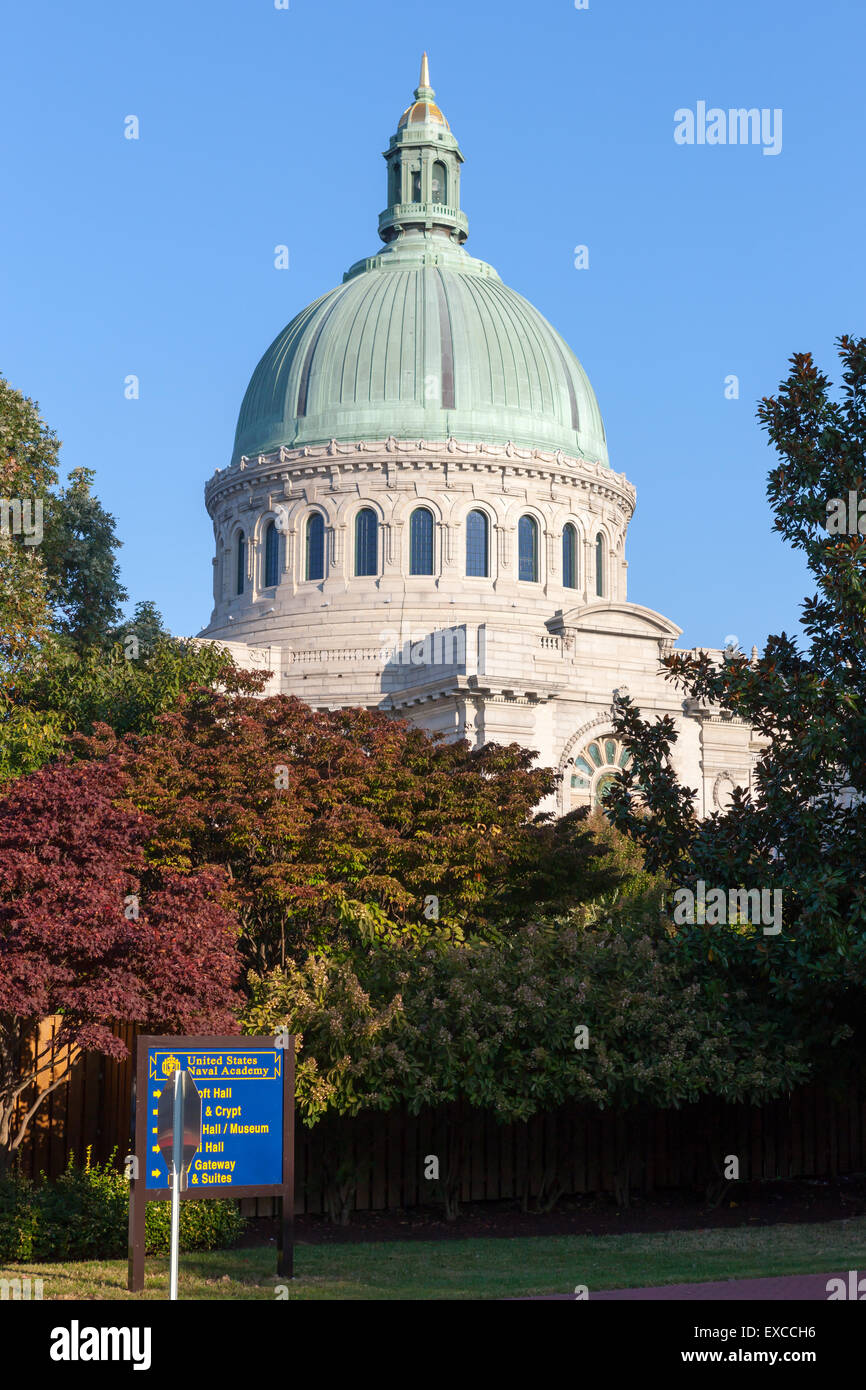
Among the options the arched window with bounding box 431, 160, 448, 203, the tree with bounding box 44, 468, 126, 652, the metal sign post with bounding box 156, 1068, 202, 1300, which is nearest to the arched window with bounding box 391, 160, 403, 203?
the arched window with bounding box 431, 160, 448, 203

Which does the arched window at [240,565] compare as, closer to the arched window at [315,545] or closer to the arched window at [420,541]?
the arched window at [315,545]

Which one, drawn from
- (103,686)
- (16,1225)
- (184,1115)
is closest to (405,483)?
(103,686)

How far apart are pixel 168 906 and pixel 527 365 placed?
53.1 metres

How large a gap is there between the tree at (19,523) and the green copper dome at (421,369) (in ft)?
114

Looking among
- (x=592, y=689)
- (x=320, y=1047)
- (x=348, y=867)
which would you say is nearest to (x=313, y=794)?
(x=348, y=867)

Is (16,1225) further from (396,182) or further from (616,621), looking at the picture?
(396,182)

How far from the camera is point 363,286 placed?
7412 centimetres

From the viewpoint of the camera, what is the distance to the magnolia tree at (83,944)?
820 inches

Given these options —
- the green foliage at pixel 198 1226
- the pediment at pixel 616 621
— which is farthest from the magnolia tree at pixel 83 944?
the pediment at pixel 616 621

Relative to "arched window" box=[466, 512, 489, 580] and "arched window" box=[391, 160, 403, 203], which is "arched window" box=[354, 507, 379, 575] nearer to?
"arched window" box=[466, 512, 489, 580]

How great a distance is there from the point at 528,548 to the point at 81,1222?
5217 centimetres
